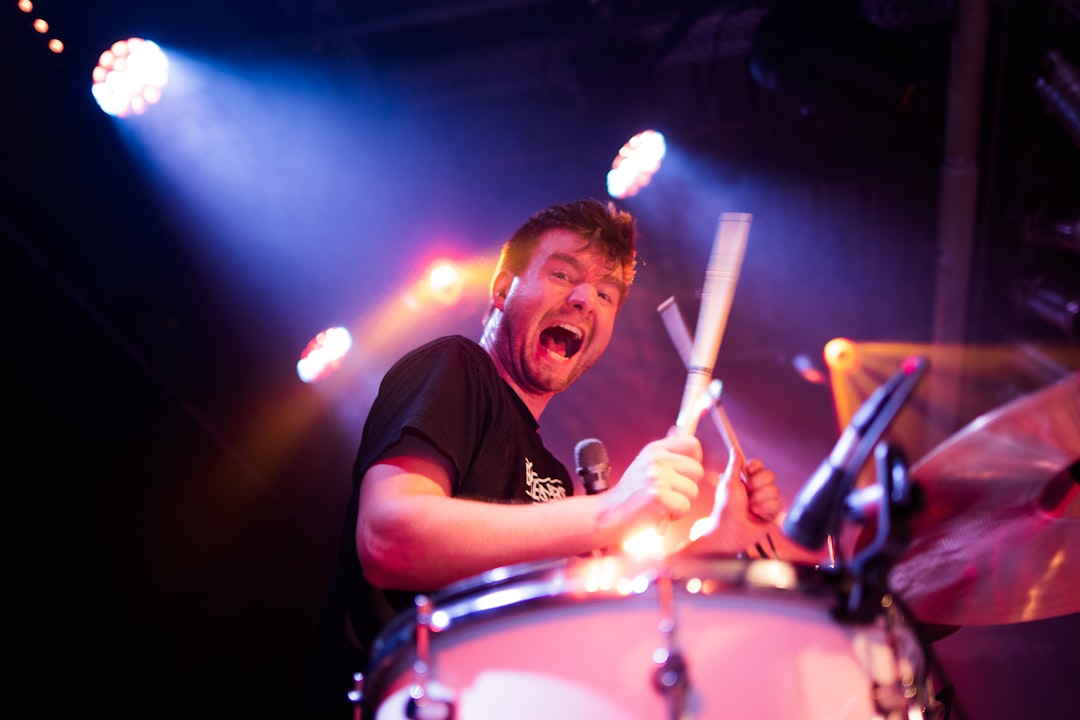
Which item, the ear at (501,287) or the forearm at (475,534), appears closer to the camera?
the forearm at (475,534)

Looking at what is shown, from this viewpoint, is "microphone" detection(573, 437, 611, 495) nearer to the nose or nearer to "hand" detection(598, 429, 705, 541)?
"hand" detection(598, 429, 705, 541)

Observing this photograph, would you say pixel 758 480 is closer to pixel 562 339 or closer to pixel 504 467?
pixel 504 467

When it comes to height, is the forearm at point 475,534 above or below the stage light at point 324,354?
below

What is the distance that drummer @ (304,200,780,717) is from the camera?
1.37 meters

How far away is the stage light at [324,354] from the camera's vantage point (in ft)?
13.5

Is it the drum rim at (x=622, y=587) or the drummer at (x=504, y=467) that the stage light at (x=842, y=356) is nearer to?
the drummer at (x=504, y=467)

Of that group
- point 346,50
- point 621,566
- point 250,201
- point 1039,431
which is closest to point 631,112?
point 346,50

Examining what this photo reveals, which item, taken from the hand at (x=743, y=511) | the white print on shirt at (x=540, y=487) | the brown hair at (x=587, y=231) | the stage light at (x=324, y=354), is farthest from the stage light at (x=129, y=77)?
the hand at (x=743, y=511)

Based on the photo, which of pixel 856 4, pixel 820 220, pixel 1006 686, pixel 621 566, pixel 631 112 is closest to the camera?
pixel 621 566

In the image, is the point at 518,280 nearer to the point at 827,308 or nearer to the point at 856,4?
the point at 856,4

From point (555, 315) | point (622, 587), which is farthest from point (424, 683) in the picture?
point (555, 315)

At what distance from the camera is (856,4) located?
Result: 343 centimetres

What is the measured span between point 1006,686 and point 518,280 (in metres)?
3.56

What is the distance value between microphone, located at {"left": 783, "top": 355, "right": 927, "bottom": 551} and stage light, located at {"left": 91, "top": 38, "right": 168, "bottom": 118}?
9.85 feet
